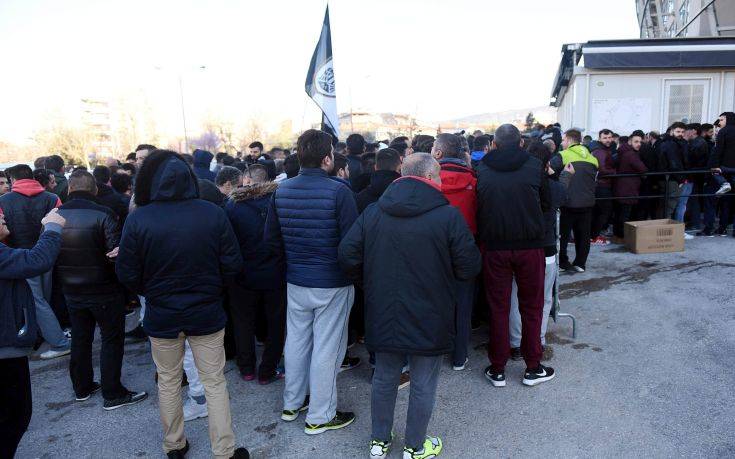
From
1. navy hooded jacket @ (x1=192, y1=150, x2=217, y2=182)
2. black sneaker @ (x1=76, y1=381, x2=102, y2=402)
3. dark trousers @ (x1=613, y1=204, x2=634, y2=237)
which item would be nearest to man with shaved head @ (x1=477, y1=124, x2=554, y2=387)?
black sneaker @ (x1=76, y1=381, x2=102, y2=402)

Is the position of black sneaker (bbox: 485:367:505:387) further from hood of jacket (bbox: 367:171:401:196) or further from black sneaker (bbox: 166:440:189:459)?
black sneaker (bbox: 166:440:189:459)

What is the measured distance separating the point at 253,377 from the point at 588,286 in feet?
14.7

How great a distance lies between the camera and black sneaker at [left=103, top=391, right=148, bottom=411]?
14.2 feet

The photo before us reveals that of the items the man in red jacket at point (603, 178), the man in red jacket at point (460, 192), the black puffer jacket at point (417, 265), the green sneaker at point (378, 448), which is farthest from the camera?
the man in red jacket at point (603, 178)

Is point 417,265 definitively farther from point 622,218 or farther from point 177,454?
point 622,218

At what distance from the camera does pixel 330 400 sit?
3.84 metres

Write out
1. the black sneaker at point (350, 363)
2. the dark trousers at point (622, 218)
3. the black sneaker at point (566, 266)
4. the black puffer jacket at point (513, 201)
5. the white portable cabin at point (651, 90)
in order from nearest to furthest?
the black puffer jacket at point (513, 201) < the black sneaker at point (350, 363) < the black sneaker at point (566, 266) < the dark trousers at point (622, 218) < the white portable cabin at point (651, 90)

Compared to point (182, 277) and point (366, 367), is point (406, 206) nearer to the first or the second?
point (182, 277)

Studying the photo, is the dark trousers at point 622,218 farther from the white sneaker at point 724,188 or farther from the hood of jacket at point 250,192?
the hood of jacket at point 250,192

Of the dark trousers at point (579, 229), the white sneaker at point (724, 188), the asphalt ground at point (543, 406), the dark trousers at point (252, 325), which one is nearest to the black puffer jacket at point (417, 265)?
the asphalt ground at point (543, 406)

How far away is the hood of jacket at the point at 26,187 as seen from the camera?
5.48 metres

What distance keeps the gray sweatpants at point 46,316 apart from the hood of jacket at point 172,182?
333cm

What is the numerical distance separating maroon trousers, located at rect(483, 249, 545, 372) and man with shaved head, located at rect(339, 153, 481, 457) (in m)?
1.06

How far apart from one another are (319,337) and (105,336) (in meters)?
1.88
